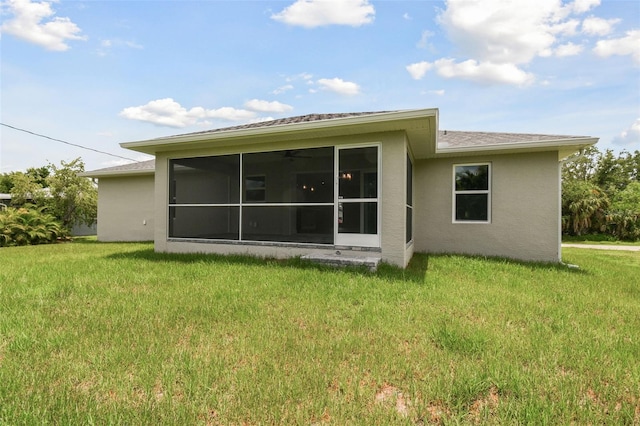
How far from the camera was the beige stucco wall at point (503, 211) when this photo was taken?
732 centimetres

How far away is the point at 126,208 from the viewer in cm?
1232

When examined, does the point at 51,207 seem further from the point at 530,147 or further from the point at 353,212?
the point at 530,147

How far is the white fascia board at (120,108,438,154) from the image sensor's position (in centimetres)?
513

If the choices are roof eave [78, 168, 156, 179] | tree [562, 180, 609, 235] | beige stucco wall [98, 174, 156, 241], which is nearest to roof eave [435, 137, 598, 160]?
roof eave [78, 168, 156, 179]

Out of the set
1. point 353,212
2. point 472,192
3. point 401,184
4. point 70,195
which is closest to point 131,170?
point 70,195

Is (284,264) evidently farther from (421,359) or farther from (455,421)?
(455,421)

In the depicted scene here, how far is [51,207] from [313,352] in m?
16.1

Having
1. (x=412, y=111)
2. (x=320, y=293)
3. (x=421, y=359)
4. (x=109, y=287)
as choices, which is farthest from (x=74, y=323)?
(x=412, y=111)

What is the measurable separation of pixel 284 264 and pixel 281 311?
2.61 meters

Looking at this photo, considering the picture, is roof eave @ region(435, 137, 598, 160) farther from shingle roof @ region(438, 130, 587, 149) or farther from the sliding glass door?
the sliding glass door

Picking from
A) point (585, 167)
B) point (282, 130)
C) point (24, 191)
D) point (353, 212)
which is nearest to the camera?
point (282, 130)

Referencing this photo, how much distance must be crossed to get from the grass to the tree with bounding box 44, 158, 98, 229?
10.8m

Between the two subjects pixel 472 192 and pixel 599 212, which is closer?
pixel 472 192

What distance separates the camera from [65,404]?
6.06ft
